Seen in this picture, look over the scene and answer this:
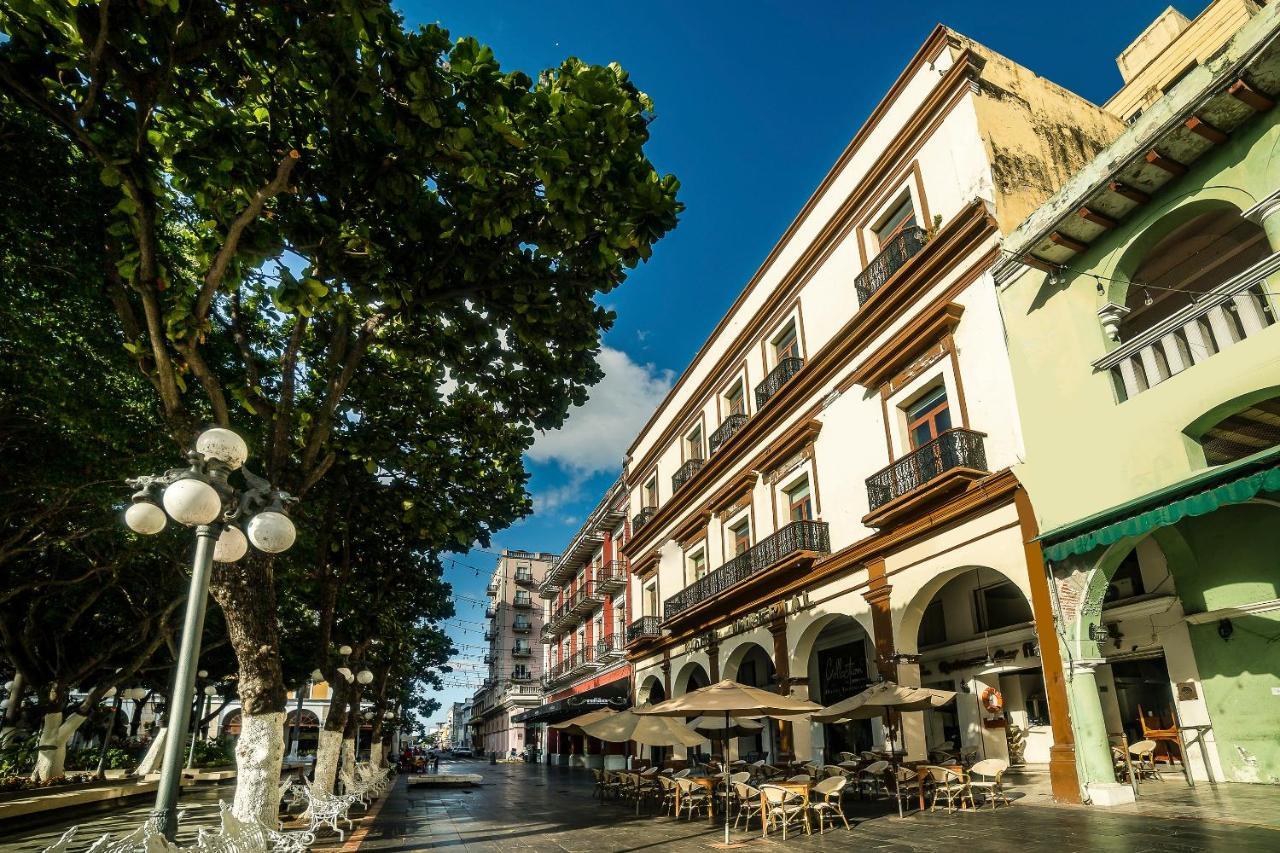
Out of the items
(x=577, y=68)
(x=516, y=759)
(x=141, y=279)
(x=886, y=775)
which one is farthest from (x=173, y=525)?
(x=516, y=759)

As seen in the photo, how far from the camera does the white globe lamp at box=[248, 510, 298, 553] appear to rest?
204 inches

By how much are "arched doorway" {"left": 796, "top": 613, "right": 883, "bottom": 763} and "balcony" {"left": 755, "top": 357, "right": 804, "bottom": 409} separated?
5.88m

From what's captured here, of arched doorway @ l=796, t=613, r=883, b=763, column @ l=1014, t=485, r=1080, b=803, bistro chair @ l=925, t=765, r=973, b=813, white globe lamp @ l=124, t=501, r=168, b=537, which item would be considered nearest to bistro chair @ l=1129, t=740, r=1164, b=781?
column @ l=1014, t=485, r=1080, b=803

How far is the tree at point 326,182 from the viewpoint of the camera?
5.46 meters

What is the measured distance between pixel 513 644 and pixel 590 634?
3014 centimetres

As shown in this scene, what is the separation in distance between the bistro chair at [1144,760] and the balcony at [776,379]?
31.9 ft

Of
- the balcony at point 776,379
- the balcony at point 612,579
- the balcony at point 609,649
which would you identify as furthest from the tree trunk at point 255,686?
the balcony at point 612,579

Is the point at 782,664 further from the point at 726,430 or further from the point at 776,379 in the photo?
the point at 726,430

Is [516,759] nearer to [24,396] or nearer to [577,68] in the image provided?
[24,396]

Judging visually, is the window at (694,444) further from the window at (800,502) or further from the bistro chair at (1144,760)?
the bistro chair at (1144,760)

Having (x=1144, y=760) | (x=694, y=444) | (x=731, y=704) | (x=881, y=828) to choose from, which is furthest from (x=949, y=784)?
(x=694, y=444)

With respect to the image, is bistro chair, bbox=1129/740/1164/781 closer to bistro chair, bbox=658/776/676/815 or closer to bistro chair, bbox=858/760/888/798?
bistro chair, bbox=858/760/888/798

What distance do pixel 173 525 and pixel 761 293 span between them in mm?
16189

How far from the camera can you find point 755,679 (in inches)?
889
